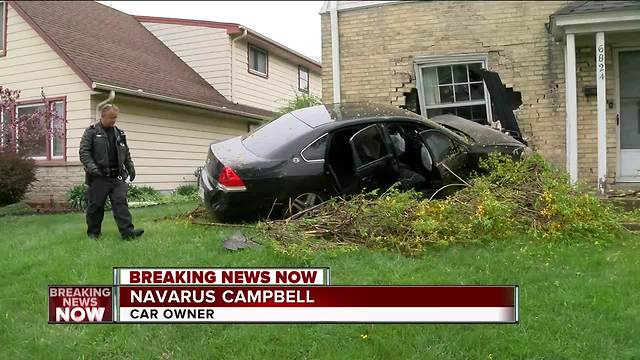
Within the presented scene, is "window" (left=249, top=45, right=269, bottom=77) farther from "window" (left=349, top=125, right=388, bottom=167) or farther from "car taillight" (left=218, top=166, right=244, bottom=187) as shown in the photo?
"car taillight" (left=218, top=166, right=244, bottom=187)

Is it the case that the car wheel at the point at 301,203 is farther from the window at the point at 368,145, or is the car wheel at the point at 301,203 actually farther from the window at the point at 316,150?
the window at the point at 368,145

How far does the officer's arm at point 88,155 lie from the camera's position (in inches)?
255

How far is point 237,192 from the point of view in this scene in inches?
264

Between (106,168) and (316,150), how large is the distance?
2282 mm

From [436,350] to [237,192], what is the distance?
337 centimetres

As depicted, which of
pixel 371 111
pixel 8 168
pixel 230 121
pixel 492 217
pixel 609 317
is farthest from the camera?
pixel 230 121

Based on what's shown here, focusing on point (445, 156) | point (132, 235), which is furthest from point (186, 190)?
point (445, 156)

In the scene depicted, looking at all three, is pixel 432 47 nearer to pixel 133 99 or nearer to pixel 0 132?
pixel 133 99

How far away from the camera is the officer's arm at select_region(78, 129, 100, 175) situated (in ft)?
21.3

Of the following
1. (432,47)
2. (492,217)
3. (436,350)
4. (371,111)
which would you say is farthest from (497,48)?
(436,350)

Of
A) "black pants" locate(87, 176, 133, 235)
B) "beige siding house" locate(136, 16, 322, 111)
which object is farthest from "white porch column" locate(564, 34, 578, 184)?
"beige siding house" locate(136, 16, 322, 111)

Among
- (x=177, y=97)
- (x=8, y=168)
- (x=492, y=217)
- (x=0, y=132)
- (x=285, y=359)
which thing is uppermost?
(x=177, y=97)

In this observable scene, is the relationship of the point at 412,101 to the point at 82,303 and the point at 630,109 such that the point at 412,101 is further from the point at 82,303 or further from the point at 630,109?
the point at 82,303

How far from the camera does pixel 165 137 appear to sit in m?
15.4
